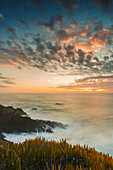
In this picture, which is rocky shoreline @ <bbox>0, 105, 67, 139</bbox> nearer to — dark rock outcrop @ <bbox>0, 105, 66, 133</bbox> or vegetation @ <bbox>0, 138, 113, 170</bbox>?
dark rock outcrop @ <bbox>0, 105, 66, 133</bbox>

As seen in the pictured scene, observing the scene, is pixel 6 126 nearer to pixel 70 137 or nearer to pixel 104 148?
pixel 70 137

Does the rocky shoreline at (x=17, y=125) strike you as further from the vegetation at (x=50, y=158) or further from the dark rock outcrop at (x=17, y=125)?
the vegetation at (x=50, y=158)

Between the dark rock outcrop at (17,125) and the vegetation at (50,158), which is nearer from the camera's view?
the vegetation at (50,158)

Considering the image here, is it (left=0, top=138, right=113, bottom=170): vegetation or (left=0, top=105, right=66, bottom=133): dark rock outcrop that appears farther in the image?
(left=0, top=105, right=66, bottom=133): dark rock outcrop

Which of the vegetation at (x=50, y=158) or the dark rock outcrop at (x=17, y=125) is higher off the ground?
the vegetation at (x=50, y=158)

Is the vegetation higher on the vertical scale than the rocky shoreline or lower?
higher

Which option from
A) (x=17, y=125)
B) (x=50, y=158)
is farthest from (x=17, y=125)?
(x=50, y=158)

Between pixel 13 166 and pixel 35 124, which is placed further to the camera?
pixel 35 124

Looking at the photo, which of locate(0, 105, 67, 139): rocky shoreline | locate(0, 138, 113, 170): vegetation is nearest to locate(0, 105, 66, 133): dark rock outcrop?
Answer: locate(0, 105, 67, 139): rocky shoreline

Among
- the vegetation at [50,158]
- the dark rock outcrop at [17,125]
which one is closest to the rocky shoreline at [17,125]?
the dark rock outcrop at [17,125]

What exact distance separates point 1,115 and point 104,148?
47.9 ft

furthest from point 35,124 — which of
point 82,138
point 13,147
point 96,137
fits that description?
point 13,147

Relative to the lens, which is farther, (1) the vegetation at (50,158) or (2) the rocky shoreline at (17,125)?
(2) the rocky shoreline at (17,125)

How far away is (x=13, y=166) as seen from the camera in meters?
3.32
